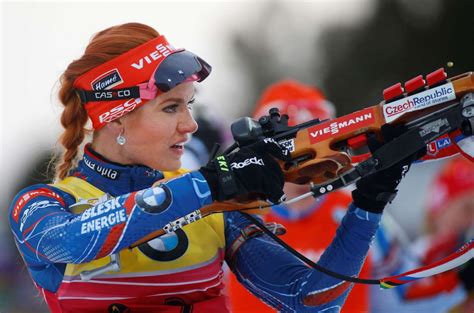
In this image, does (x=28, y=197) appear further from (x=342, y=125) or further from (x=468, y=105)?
(x=468, y=105)

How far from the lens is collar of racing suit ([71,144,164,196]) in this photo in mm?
2098

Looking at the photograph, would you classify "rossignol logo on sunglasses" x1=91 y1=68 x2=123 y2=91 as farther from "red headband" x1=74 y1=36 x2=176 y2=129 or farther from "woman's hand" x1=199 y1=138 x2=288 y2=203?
"woman's hand" x1=199 y1=138 x2=288 y2=203

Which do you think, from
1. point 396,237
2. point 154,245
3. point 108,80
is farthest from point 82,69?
point 396,237

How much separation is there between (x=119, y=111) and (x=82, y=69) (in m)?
0.17

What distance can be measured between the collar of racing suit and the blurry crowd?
121 cm

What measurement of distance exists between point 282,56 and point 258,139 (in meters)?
1.77

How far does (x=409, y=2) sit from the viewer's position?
11.5 ft

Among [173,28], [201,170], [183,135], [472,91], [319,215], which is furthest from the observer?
[173,28]

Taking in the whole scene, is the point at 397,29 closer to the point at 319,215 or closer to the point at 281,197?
the point at 319,215

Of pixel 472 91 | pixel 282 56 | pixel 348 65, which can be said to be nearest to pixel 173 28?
pixel 282 56

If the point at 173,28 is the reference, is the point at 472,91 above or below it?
above

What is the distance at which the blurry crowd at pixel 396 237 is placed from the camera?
3271 mm

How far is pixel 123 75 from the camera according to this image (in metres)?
2.04

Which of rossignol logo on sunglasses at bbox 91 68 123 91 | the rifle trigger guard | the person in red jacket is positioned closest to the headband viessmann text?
rossignol logo on sunglasses at bbox 91 68 123 91
